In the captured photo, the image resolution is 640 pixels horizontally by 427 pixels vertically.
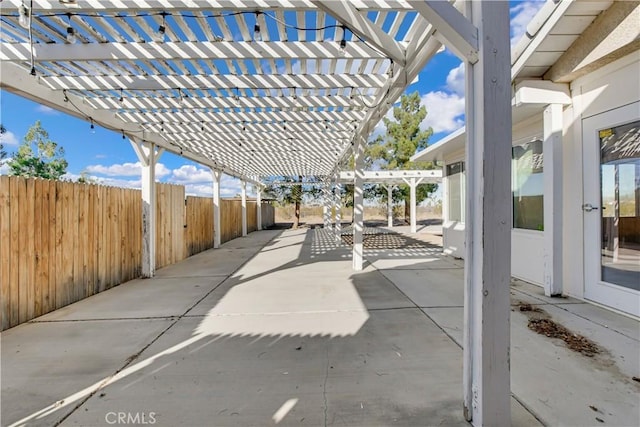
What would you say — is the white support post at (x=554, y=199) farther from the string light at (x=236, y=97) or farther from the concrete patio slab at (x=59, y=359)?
the concrete patio slab at (x=59, y=359)

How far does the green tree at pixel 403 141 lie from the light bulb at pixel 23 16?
17.1m

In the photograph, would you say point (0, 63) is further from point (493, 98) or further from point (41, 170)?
point (41, 170)

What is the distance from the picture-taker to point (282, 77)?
3.88 m

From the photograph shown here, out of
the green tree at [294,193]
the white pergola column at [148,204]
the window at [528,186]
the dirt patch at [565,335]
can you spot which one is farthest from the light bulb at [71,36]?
the green tree at [294,193]

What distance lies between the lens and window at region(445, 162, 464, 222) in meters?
6.94

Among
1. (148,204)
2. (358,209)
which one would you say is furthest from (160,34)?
(358,209)

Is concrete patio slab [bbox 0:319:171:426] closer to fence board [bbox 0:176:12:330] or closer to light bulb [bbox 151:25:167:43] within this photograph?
fence board [bbox 0:176:12:330]

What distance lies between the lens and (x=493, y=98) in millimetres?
1480

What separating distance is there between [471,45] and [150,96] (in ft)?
14.8

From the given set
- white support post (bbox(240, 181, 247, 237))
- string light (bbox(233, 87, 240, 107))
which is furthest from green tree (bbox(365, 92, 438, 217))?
string light (bbox(233, 87, 240, 107))

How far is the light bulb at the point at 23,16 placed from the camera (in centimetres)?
252

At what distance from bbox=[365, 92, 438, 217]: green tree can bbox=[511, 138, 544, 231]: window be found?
1333 cm

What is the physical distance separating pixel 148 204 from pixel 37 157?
898 cm

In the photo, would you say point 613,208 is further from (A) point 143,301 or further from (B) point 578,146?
(A) point 143,301
